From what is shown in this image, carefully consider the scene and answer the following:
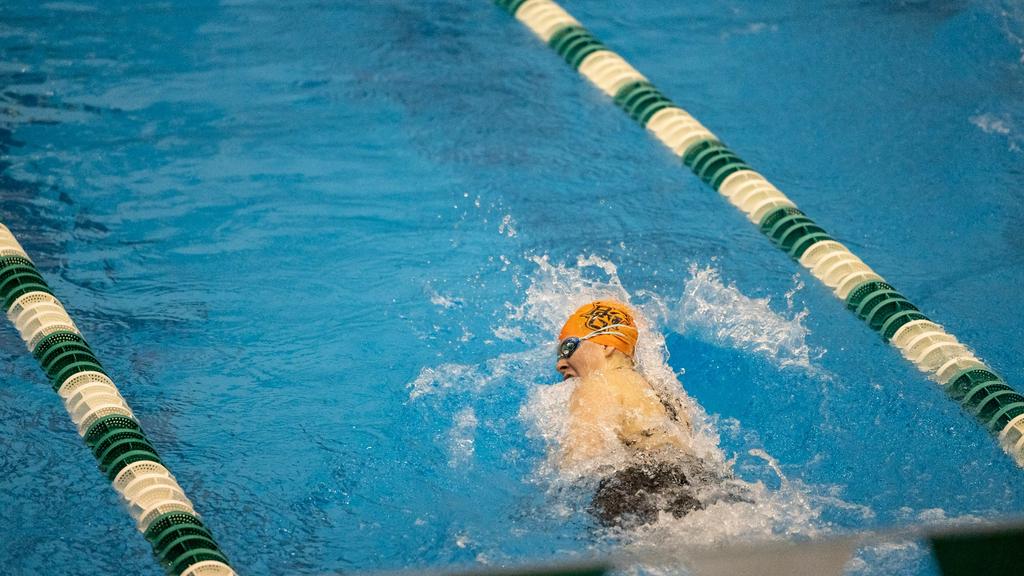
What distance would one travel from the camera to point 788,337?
15.6 ft

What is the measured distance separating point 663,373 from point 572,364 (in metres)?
0.55

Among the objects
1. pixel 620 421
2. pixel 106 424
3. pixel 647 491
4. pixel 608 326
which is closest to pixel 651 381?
pixel 608 326

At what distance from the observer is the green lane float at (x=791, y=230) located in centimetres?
417

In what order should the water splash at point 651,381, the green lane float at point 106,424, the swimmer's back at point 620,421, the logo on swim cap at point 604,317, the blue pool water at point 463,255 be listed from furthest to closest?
the logo on swim cap at point 604,317, the blue pool water at point 463,255, the swimmer's back at point 620,421, the water splash at point 651,381, the green lane float at point 106,424

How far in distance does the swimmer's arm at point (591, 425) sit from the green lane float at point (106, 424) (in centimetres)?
123

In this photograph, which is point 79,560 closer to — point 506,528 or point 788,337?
point 506,528

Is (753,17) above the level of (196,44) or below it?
above

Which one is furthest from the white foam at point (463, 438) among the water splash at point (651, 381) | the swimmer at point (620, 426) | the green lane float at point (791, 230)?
the green lane float at point (791, 230)

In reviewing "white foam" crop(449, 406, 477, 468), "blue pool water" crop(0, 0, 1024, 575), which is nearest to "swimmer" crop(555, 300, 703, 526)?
"blue pool water" crop(0, 0, 1024, 575)

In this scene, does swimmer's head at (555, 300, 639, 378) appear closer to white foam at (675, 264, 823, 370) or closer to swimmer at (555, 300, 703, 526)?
swimmer at (555, 300, 703, 526)

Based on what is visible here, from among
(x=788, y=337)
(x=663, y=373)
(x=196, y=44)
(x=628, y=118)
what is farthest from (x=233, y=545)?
(x=196, y=44)

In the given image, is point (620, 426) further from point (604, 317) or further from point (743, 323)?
point (743, 323)

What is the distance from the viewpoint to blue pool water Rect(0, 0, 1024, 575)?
3975 mm

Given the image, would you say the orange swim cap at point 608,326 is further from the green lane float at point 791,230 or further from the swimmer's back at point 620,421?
the green lane float at point 791,230
